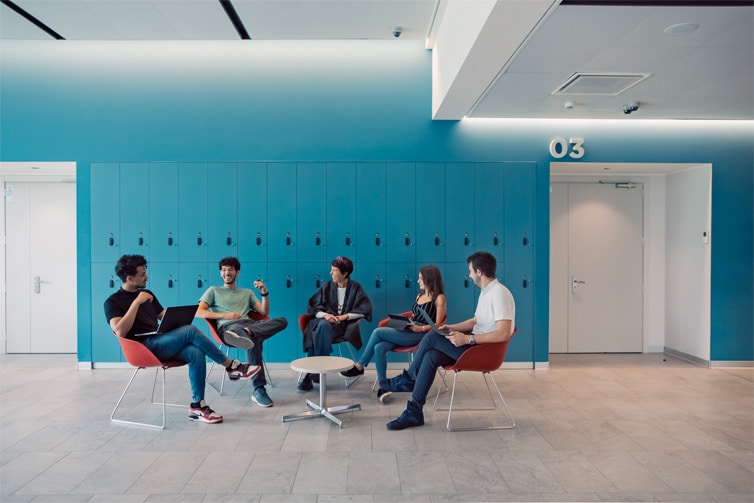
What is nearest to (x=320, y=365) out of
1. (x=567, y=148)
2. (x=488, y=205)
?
(x=488, y=205)

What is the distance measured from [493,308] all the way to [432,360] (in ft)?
2.04

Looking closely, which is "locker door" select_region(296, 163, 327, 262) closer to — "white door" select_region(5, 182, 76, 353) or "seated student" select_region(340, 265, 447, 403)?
"seated student" select_region(340, 265, 447, 403)

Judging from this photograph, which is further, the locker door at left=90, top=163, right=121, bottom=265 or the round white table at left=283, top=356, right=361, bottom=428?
the locker door at left=90, top=163, right=121, bottom=265

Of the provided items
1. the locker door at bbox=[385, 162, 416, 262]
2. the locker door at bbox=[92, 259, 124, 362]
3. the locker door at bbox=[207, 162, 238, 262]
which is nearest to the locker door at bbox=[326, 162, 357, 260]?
the locker door at bbox=[385, 162, 416, 262]

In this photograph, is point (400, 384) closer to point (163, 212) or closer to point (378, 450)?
point (378, 450)

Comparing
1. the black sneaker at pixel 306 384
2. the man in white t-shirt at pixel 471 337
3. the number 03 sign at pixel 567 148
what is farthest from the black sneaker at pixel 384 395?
the number 03 sign at pixel 567 148

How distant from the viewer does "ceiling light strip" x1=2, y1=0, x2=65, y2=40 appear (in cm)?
492

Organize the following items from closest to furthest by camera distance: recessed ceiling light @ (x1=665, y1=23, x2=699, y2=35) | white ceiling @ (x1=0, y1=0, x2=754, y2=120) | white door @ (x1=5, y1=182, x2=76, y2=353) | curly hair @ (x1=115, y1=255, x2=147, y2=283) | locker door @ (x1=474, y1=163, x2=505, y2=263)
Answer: white ceiling @ (x1=0, y1=0, x2=754, y2=120), recessed ceiling light @ (x1=665, y1=23, x2=699, y2=35), curly hair @ (x1=115, y1=255, x2=147, y2=283), locker door @ (x1=474, y1=163, x2=505, y2=263), white door @ (x1=5, y1=182, x2=76, y2=353)

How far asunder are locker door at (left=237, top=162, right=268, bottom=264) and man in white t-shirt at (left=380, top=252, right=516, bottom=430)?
8.19ft

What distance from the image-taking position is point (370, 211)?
19.1ft

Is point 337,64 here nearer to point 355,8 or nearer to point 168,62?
point 355,8

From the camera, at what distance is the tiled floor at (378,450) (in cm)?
287

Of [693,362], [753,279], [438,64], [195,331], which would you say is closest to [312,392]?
[195,331]

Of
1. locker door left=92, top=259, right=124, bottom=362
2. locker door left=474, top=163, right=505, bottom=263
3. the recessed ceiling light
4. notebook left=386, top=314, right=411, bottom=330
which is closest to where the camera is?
the recessed ceiling light
